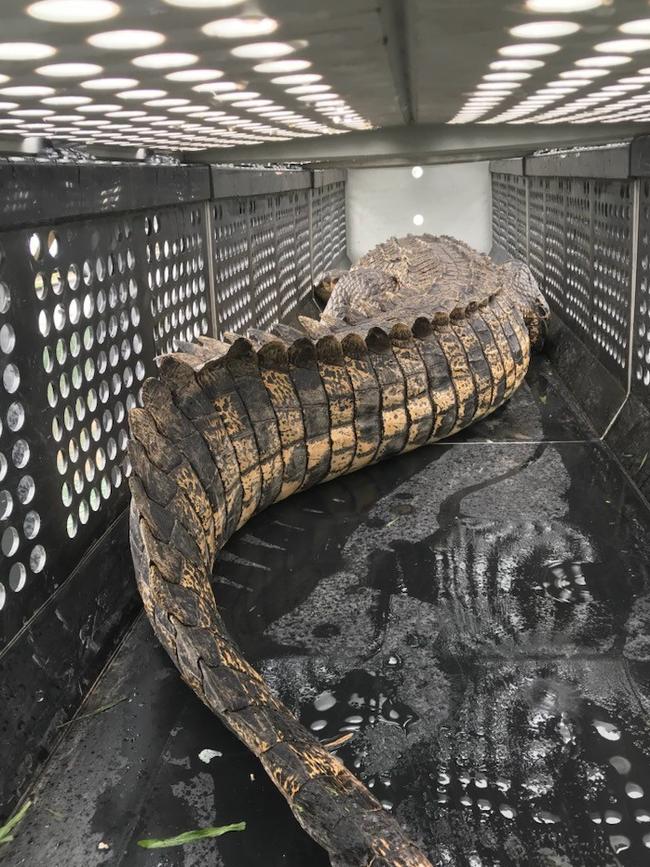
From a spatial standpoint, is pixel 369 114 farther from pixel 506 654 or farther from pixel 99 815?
pixel 99 815

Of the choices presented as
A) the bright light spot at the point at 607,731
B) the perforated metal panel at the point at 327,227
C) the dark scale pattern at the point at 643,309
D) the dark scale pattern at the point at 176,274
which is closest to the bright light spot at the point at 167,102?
the dark scale pattern at the point at 176,274

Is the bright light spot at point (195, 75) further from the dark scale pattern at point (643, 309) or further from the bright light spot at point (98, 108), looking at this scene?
the dark scale pattern at point (643, 309)

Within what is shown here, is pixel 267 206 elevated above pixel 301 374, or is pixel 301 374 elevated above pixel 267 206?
pixel 267 206

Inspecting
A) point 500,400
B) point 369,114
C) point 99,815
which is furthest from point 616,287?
point 99,815

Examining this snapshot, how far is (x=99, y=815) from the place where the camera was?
113 cm

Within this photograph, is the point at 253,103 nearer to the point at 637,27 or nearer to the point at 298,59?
the point at 298,59

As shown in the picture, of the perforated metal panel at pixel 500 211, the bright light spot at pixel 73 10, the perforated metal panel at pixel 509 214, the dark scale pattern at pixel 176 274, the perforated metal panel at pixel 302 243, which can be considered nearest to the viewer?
the bright light spot at pixel 73 10

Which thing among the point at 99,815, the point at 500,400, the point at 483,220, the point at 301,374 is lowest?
the point at 99,815

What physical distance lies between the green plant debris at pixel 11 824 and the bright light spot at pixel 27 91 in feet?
3.00

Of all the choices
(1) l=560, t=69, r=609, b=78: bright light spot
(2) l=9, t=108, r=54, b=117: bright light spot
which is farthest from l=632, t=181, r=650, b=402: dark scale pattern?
(2) l=9, t=108, r=54, b=117: bright light spot

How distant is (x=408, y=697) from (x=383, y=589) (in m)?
0.36

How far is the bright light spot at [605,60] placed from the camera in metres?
0.97

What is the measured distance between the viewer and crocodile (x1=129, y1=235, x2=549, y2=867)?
1.01 metres

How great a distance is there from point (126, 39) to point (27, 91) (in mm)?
279
